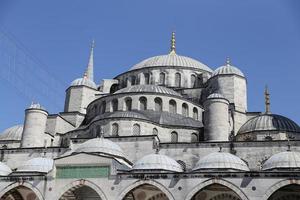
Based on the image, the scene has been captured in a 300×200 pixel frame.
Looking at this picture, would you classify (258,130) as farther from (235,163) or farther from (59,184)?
(59,184)

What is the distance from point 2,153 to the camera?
86.4 feet

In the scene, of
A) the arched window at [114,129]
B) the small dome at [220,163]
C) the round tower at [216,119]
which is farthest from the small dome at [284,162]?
the arched window at [114,129]

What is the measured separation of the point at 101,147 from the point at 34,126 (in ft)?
23.2

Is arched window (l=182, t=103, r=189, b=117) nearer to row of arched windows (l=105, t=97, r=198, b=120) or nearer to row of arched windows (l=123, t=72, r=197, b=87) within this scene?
row of arched windows (l=105, t=97, r=198, b=120)

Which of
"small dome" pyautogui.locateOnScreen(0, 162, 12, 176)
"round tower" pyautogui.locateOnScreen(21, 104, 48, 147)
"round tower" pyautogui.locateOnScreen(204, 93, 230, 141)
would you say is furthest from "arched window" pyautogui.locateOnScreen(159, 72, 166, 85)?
"small dome" pyautogui.locateOnScreen(0, 162, 12, 176)

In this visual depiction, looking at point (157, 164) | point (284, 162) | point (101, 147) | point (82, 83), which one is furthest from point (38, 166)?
point (82, 83)

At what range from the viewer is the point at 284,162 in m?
19.9

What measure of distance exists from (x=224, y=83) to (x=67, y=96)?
1175cm

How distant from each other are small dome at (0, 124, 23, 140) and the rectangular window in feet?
36.5

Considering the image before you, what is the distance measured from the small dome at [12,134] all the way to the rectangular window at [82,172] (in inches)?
438

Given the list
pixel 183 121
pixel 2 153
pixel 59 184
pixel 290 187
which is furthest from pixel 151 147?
pixel 2 153

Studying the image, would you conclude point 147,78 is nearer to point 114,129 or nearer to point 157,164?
point 114,129

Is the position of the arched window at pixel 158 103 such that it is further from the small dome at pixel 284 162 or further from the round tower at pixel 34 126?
the small dome at pixel 284 162

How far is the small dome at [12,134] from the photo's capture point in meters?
31.0
